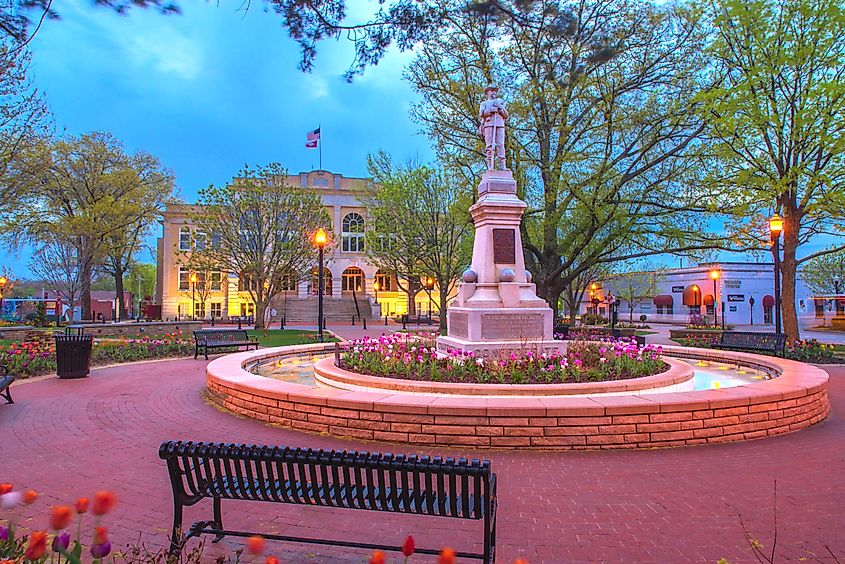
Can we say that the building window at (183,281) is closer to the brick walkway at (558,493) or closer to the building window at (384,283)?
the building window at (384,283)

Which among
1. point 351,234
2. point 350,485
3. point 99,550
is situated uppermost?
point 351,234

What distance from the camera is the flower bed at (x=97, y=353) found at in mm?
12422

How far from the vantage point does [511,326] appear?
10.4 meters

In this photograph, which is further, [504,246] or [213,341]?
[213,341]

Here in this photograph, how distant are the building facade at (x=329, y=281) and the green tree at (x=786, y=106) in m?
36.4

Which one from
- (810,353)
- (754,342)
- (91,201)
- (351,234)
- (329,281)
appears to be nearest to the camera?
(754,342)

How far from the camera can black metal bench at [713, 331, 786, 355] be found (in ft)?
45.5

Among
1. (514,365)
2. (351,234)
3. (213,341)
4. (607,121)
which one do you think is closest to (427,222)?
(607,121)

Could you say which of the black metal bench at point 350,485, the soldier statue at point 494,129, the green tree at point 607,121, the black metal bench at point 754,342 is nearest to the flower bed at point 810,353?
the black metal bench at point 754,342

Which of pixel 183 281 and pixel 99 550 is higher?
pixel 183 281

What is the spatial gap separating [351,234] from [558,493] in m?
54.3

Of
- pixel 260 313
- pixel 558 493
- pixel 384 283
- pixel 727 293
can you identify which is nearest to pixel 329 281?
pixel 384 283

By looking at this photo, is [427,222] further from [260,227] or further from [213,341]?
[213,341]

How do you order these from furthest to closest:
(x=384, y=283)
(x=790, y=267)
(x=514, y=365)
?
(x=384, y=283) → (x=790, y=267) → (x=514, y=365)
